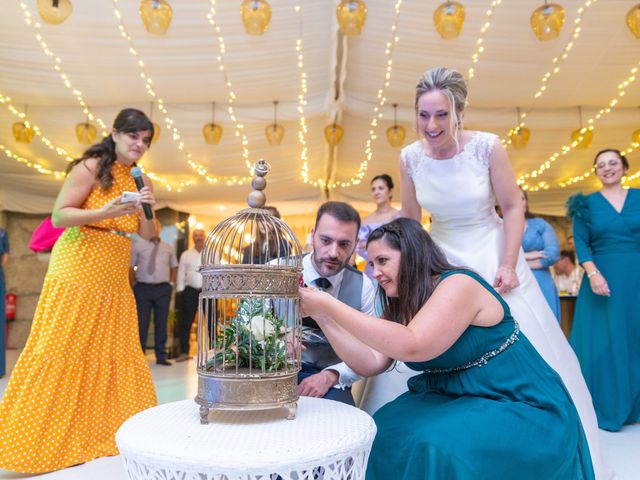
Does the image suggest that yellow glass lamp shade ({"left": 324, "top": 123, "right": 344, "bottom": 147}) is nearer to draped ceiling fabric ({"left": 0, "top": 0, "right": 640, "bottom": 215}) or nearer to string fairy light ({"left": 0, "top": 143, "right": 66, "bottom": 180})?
draped ceiling fabric ({"left": 0, "top": 0, "right": 640, "bottom": 215})

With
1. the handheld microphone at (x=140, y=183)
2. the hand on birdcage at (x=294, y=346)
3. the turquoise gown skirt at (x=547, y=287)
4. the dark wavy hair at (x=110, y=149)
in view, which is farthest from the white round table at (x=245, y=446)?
the turquoise gown skirt at (x=547, y=287)

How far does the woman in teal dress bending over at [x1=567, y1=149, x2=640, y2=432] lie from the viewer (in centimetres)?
296

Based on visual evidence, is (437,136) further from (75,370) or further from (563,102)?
(563,102)

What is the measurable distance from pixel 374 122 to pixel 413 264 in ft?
15.8

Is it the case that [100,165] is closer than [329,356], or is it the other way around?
[329,356]

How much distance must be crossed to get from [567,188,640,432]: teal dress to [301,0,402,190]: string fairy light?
2.19 metres

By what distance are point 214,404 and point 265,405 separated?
0.12 metres

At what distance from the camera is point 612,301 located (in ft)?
9.94

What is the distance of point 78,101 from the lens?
17.3 feet

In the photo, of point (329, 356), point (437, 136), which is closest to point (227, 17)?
point (437, 136)

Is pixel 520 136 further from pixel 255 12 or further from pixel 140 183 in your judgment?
pixel 140 183

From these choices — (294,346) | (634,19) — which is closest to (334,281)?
(294,346)

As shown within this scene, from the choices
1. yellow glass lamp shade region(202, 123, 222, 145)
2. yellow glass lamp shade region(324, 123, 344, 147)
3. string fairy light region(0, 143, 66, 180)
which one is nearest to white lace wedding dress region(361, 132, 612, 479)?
yellow glass lamp shade region(324, 123, 344, 147)

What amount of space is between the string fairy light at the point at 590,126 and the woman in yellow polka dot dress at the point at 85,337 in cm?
462
